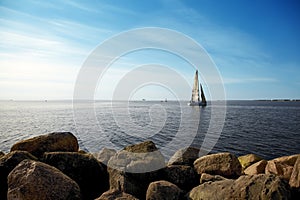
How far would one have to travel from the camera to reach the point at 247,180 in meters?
5.77

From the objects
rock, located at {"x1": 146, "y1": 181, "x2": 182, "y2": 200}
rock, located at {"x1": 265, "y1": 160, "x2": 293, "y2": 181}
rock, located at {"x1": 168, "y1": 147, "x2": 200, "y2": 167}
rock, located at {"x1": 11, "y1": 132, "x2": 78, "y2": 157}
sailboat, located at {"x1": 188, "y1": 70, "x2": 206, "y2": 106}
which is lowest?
rock, located at {"x1": 265, "y1": 160, "x2": 293, "y2": 181}

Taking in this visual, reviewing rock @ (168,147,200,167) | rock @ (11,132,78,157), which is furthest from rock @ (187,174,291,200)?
rock @ (11,132,78,157)

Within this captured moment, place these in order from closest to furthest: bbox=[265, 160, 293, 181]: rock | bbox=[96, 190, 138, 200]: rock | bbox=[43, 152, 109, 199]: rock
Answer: bbox=[96, 190, 138, 200]: rock < bbox=[43, 152, 109, 199]: rock < bbox=[265, 160, 293, 181]: rock

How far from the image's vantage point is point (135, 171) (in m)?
7.28

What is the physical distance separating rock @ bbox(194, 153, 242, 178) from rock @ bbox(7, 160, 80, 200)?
464cm

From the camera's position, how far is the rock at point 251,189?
527cm

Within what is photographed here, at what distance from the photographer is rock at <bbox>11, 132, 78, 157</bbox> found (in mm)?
→ 8656

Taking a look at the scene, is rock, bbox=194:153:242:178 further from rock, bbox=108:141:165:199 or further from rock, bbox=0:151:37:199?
rock, bbox=0:151:37:199

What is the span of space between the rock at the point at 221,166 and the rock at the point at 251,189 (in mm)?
2060

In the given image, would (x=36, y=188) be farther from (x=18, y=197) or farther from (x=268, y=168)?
(x=268, y=168)

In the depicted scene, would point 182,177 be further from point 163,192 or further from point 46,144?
point 46,144

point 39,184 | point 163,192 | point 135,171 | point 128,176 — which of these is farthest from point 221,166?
point 39,184

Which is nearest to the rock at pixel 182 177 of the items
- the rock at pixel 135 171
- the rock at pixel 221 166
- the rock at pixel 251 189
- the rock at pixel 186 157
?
the rock at pixel 135 171

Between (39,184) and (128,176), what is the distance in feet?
8.69
